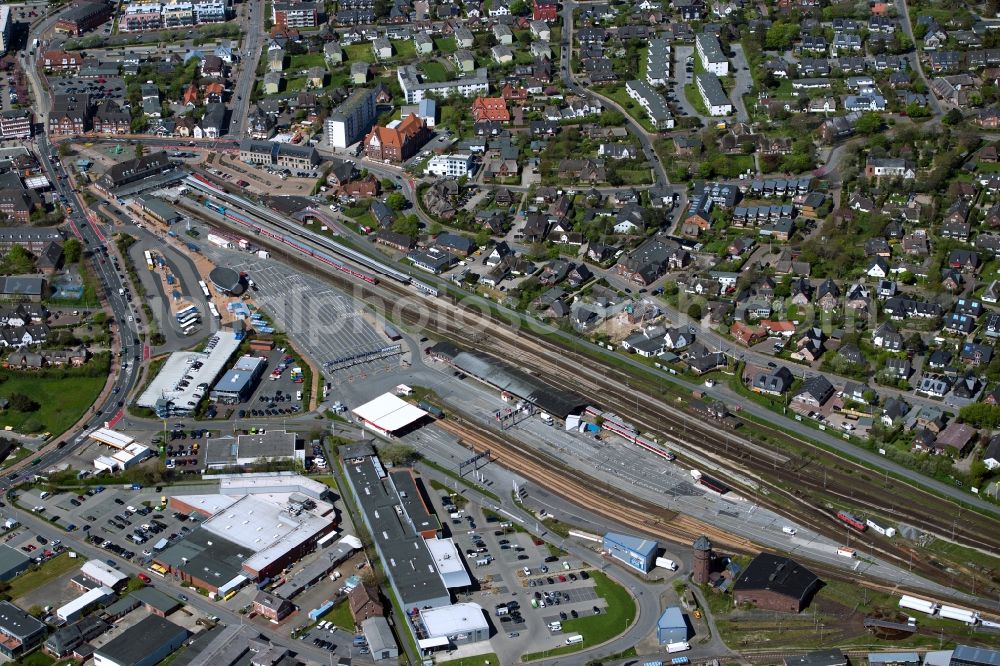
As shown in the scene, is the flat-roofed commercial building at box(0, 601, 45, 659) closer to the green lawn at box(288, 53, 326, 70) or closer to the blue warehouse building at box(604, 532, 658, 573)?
the blue warehouse building at box(604, 532, 658, 573)

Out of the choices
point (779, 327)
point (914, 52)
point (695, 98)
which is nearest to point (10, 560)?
point (779, 327)

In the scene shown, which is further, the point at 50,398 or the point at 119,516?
the point at 50,398

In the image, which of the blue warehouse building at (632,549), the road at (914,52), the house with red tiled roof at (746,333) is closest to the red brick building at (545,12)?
the road at (914,52)

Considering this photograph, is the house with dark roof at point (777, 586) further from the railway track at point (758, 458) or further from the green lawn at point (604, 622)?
the green lawn at point (604, 622)

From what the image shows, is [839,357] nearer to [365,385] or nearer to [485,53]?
[365,385]

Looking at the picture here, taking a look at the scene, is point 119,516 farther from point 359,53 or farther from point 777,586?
point 359,53

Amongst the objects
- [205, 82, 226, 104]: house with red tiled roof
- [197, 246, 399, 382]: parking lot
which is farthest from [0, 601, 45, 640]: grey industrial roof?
[205, 82, 226, 104]: house with red tiled roof

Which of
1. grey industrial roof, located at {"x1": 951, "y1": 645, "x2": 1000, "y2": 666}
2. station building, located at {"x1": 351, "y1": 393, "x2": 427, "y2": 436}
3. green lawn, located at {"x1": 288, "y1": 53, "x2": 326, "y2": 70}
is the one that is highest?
green lawn, located at {"x1": 288, "y1": 53, "x2": 326, "y2": 70}
